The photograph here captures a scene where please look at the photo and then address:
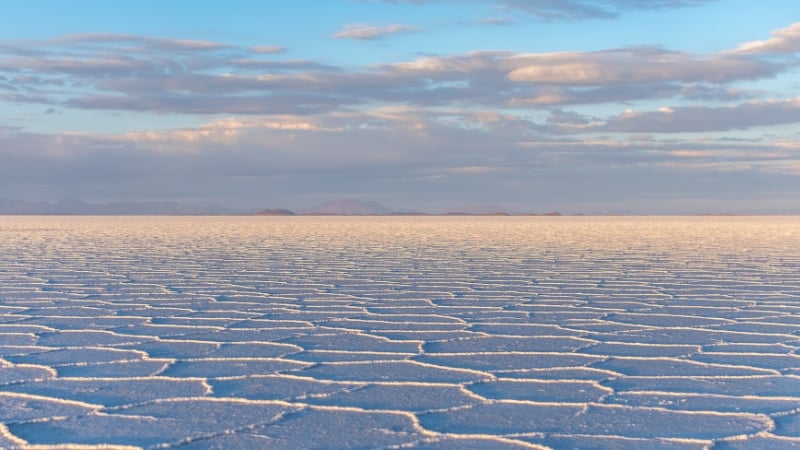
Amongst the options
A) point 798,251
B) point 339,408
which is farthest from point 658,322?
point 798,251

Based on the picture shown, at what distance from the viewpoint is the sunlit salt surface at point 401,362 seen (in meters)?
2.39

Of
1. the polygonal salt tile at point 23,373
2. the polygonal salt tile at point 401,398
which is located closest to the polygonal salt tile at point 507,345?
the polygonal salt tile at point 401,398

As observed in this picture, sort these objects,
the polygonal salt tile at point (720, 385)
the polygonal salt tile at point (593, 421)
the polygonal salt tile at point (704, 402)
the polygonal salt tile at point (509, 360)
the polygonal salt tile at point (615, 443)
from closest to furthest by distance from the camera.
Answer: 1. the polygonal salt tile at point (615, 443)
2. the polygonal salt tile at point (593, 421)
3. the polygonal salt tile at point (704, 402)
4. the polygonal salt tile at point (720, 385)
5. the polygonal salt tile at point (509, 360)

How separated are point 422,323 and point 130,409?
1923mm

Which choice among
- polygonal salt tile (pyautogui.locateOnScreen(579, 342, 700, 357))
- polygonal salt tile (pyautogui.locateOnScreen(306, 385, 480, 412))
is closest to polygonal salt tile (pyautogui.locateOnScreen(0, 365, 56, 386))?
polygonal salt tile (pyautogui.locateOnScreen(306, 385, 480, 412))

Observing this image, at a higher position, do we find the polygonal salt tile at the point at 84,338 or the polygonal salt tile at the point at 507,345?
the polygonal salt tile at the point at 507,345

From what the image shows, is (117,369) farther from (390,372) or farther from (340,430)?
(340,430)

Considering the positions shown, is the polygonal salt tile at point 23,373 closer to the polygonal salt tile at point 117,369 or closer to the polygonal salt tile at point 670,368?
the polygonal salt tile at point 117,369

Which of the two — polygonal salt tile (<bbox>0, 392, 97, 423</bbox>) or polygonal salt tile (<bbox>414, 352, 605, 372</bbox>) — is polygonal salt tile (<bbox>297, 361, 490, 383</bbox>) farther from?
polygonal salt tile (<bbox>0, 392, 97, 423</bbox>)

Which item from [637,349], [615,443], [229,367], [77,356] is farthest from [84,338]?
[615,443]

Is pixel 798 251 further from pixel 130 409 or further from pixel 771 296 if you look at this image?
pixel 130 409

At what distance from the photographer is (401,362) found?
3303 mm

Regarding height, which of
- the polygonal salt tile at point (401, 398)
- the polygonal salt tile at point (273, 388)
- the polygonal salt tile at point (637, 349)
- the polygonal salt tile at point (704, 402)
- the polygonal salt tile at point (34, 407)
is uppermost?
the polygonal salt tile at point (637, 349)

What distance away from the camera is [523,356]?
136 inches
